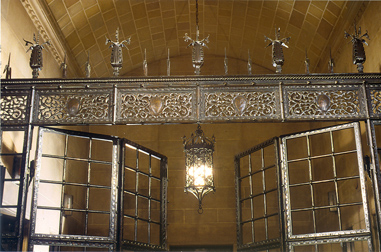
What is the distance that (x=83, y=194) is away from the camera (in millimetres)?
8531

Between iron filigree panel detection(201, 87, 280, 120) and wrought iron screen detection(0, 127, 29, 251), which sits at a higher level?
iron filigree panel detection(201, 87, 280, 120)

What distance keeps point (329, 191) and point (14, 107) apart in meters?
4.76

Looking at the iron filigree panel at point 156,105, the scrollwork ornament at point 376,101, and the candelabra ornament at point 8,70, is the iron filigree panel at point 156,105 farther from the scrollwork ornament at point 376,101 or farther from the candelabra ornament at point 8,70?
the scrollwork ornament at point 376,101

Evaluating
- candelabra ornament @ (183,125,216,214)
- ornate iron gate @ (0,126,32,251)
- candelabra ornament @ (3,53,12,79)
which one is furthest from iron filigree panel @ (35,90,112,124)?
candelabra ornament @ (183,125,216,214)

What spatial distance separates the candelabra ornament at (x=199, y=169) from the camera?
612cm

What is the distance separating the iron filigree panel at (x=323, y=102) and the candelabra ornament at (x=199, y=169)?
4.16 feet

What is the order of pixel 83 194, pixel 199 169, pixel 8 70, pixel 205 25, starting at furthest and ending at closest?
pixel 83 194
pixel 205 25
pixel 199 169
pixel 8 70

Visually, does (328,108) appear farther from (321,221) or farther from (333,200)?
(321,221)

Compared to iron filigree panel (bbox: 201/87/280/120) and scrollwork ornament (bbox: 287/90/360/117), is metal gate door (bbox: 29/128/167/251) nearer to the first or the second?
iron filigree panel (bbox: 201/87/280/120)

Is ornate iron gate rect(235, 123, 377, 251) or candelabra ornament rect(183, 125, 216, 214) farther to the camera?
candelabra ornament rect(183, 125, 216, 214)

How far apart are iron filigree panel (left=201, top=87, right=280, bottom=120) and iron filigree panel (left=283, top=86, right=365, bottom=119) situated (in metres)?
0.15

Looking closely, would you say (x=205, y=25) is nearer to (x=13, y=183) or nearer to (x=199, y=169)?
(x=199, y=169)

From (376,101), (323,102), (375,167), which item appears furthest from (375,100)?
(375,167)

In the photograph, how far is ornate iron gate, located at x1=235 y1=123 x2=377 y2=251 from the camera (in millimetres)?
5125
